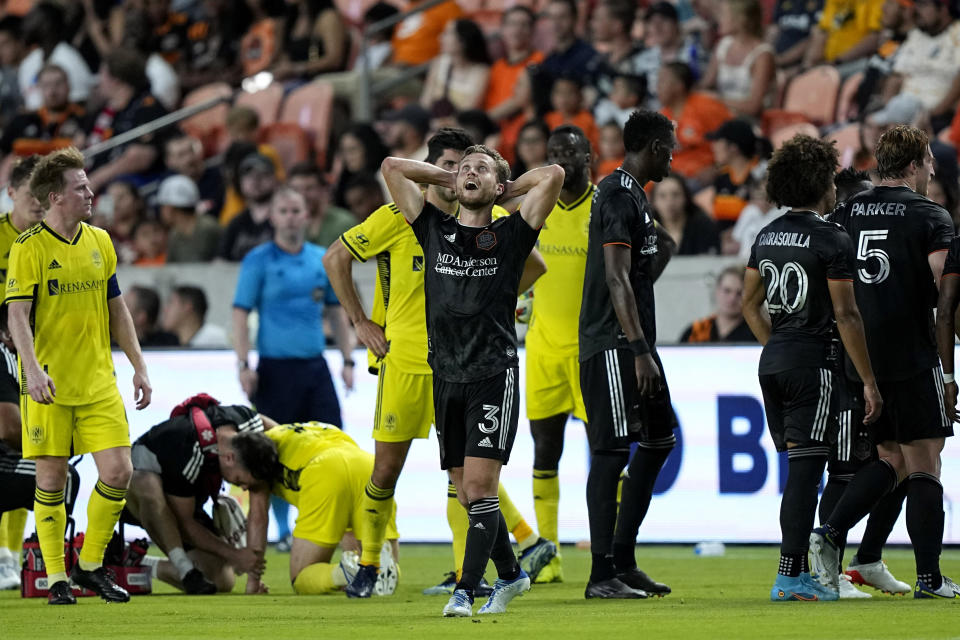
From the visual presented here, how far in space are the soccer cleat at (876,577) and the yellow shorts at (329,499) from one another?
105 inches

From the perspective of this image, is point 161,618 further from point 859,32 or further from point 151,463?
point 859,32

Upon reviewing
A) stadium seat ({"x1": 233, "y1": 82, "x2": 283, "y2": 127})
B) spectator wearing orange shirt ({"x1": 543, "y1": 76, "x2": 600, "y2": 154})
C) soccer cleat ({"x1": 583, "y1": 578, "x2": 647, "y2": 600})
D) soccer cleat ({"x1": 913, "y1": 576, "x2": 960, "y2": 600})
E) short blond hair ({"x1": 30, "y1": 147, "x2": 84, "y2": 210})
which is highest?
stadium seat ({"x1": 233, "y1": 82, "x2": 283, "y2": 127})

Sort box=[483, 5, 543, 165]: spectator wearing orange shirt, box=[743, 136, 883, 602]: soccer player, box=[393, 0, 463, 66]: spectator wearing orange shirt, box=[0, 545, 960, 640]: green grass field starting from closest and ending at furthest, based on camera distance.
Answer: box=[0, 545, 960, 640]: green grass field
box=[743, 136, 883, 602]: soccer player
box=[483, 5, 543, 165]: spectator wearing orange shirt
box=[393, 0, 463, 66]: spectator wearing orange shirt

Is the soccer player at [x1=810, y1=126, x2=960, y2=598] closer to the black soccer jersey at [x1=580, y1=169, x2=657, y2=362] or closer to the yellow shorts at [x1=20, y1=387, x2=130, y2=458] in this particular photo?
the black soccer jersey at [x1=580, y1=169, x2=657, y2=362]

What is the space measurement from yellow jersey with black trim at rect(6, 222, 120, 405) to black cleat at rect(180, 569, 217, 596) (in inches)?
56.1

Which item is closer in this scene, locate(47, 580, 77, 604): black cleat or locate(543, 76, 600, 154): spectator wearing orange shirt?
locate(47, 580, 77, 604): black cleat

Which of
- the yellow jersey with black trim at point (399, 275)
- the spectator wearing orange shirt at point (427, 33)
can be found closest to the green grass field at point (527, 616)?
the yellow jersey with black trim at point (399, 275)


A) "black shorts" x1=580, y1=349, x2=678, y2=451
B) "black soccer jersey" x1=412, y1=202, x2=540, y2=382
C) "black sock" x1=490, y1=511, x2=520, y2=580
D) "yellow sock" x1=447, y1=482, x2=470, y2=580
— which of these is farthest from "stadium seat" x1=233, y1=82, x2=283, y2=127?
"black sock" x1=490, y1=511, x2=520, y2=580

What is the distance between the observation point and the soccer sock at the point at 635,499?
7.78 m

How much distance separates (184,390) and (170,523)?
10.8ft

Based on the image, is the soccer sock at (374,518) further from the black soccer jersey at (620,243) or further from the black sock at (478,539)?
the black sock at (478,539)


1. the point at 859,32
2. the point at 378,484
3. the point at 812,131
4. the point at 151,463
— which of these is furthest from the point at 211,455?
the point at 859,32

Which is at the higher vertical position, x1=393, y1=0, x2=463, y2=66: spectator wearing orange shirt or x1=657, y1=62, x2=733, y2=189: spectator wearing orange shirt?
x1=393, y1=0, x2=463, y2=66: spectator wearing orange shirt

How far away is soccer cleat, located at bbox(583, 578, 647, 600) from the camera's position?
7.66m
